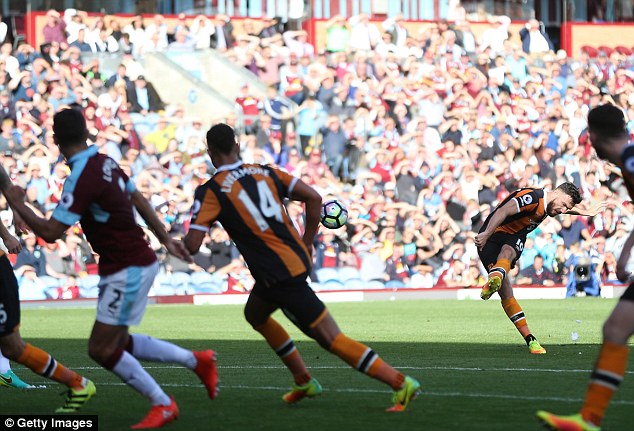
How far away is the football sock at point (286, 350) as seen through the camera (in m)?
9.88

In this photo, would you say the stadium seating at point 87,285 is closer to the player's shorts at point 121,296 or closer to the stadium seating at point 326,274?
the stadium seating at point 326,274

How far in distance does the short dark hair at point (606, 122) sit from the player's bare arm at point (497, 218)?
263 inches

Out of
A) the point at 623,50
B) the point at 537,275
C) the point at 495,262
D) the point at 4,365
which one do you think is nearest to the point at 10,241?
the point at 4,365

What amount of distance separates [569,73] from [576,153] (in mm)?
3399

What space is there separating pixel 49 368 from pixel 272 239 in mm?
1812

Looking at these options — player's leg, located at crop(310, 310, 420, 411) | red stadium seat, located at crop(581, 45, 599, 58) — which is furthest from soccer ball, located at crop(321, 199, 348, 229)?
red stadium seat, located at crop(581, 45, 599, 58)

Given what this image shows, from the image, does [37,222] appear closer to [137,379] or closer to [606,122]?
[137,379]

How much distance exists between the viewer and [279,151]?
28531 mm

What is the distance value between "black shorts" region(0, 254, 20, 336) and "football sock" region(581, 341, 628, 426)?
4.12 m

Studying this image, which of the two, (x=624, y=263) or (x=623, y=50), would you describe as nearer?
(x=624, y=263)

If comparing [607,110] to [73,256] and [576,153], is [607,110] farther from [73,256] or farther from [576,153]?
[576,153]

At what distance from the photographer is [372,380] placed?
1145 cm

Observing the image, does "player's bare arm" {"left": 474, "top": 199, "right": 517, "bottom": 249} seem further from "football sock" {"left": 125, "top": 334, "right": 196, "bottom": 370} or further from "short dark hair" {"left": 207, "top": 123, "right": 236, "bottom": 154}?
"football sock" {"left": 125, "top": 334, "right": 196, "bottom": 370}

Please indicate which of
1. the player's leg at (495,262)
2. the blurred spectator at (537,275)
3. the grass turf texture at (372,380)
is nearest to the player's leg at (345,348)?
the grass turf texture at (372,380)
